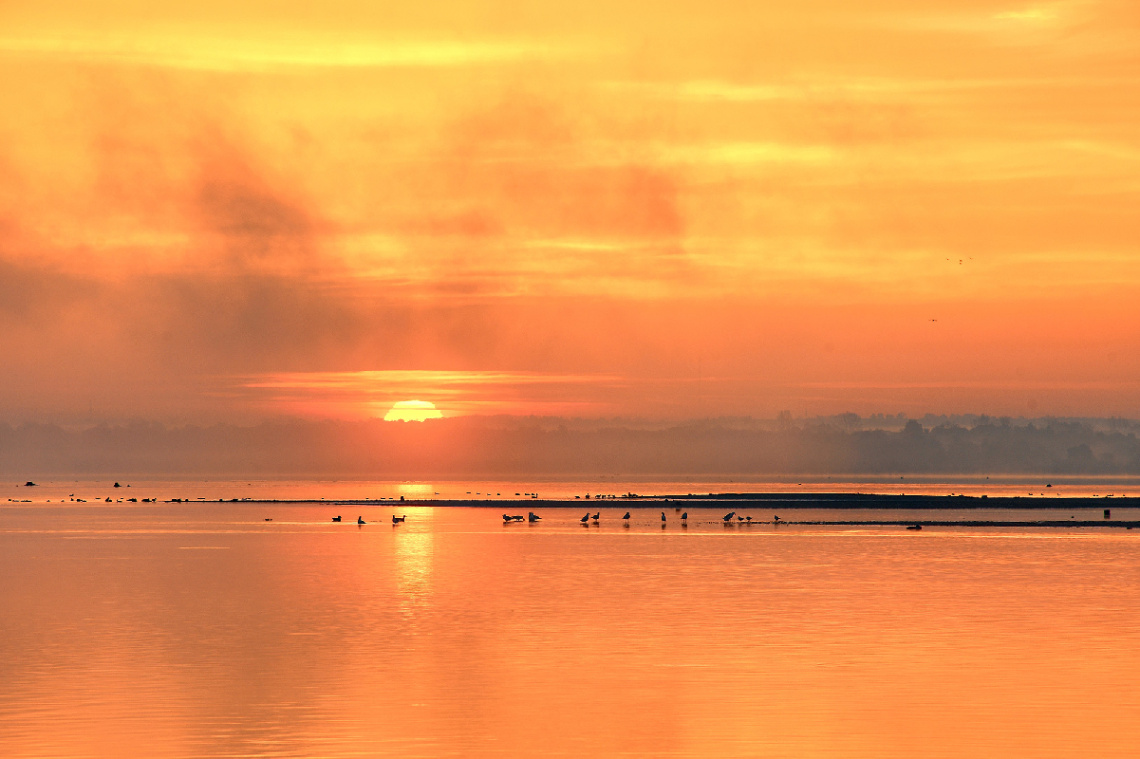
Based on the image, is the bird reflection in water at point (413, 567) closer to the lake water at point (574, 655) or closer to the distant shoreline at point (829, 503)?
the lake water at point (574, 655)

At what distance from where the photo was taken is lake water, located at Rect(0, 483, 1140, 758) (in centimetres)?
2467

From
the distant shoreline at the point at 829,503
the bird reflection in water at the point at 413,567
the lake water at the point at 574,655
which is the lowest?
the lake water at the point at 574,655

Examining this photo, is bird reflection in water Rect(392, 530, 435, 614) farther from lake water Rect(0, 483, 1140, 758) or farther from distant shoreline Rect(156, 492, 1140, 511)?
distant shoreline Rect(156, 492, 1140, 511)

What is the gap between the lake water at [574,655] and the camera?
80.9 feet

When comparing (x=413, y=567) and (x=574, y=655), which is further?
(x=413, y=567)

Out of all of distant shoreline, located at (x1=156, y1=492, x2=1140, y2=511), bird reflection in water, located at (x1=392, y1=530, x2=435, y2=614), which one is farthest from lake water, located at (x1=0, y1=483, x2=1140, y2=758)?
distant shoreline, located at (x1=156, y1=492, x2=1140, y2=511)

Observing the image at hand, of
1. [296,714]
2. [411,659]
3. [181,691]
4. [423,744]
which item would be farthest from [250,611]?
[423,744]

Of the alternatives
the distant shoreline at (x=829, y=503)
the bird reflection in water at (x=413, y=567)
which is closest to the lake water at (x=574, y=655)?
the bird reflection in water at (x=413, y=567)

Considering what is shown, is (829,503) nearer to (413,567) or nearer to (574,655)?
(413,567)

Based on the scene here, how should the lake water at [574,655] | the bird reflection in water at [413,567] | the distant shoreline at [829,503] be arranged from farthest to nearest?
the distant shoreline at [829,503] → the bird reflection in water at [413,567] → the lake water at [574,655]

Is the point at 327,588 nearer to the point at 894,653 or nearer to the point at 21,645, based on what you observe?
the point at 21,645

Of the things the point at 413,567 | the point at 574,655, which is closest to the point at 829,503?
the point at 413,567

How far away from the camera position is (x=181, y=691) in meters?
29.6

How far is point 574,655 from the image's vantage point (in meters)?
34.7
